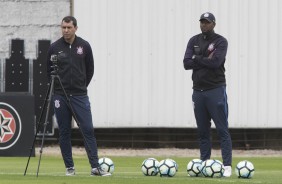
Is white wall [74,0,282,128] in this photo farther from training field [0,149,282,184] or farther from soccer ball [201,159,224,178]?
soccer ball [201,159,224,178]

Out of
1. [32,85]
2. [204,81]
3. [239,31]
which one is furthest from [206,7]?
[204,81]

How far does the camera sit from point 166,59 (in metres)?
25.7

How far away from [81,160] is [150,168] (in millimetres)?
6924

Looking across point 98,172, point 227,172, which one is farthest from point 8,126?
point 227,172

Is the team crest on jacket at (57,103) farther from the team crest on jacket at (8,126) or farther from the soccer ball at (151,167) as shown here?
the team crest on jacket at (8,126)

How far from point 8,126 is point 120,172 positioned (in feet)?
18.8

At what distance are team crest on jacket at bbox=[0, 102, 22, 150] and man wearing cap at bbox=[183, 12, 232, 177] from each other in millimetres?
7396

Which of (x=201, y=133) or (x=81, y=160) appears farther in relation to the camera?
(x=81, y=160)

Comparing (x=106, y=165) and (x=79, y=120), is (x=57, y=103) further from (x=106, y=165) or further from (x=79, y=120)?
(x=106, y=165)

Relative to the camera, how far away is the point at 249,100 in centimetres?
2573

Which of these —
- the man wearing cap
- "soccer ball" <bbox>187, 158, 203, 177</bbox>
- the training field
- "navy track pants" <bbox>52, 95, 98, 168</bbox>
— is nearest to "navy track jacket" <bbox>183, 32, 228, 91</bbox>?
the man wearing cap

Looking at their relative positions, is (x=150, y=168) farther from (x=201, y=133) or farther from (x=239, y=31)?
(x=239, y=31)

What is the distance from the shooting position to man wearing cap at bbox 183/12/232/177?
15825mm

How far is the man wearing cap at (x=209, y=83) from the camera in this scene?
15.8 m
